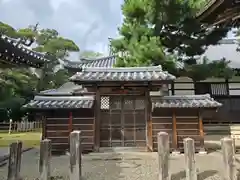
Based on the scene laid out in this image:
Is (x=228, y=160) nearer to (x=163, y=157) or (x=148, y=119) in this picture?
(x=163, y=157)

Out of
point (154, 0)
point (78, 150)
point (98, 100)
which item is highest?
point (154, 0)

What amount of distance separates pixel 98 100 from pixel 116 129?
1.50 m

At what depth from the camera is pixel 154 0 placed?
1305 centimetres

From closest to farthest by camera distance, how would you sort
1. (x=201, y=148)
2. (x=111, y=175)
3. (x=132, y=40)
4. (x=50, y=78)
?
(x=111, y=175)
(x=201, y=148)
(x=132, y=40)
(x=50, y=78)

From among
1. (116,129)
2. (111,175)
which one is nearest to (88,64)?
(116,129)

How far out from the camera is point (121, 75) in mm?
10641

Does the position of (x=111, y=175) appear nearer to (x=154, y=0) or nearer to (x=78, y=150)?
(x=78, y=150)

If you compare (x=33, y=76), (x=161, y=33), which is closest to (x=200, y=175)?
(x=161, y=33)

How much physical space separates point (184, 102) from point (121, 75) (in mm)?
2934

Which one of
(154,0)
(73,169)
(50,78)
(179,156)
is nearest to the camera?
(73,169)

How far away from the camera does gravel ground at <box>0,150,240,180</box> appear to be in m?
6.39

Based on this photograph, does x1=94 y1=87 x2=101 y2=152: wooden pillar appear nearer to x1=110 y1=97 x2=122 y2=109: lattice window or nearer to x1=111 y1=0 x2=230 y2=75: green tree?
x1=110 y1=97 x2=122 y2=109: lattice window

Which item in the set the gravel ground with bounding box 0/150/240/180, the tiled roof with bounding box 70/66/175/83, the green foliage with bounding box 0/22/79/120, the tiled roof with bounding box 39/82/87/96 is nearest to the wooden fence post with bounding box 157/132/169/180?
the gravel ground with bounding box 0/150/240/180

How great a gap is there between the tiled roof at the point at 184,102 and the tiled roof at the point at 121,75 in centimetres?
112
